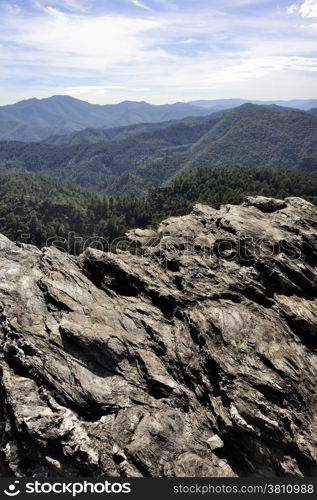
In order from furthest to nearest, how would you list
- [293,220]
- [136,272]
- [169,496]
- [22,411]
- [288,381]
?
[293,220] < [136,272] < [288,381] < [22,411] < [169,496]

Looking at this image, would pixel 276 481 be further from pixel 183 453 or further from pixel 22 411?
pixel 22 411

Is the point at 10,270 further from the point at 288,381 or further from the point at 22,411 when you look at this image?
the point at 288,381

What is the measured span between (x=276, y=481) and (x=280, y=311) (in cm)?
1908

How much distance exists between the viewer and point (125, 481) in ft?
87.1

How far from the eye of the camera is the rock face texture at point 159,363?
2831 centimetres

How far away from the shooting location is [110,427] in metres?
29.5

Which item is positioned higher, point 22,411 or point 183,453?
point 22,411

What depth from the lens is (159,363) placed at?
36.0 m

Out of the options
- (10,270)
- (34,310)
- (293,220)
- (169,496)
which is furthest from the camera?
(293,220)

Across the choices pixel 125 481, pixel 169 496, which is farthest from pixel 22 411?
pixel 169 496

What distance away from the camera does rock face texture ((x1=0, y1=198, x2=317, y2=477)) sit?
2831 cm

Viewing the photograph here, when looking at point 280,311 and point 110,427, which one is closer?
point 110,427

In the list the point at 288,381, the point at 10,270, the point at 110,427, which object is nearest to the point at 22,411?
the point at 110,427

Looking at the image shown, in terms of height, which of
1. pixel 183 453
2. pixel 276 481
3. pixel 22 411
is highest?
pixel 22 411
